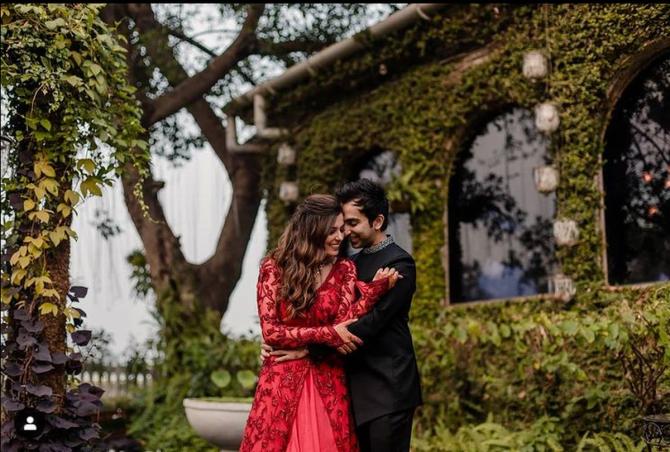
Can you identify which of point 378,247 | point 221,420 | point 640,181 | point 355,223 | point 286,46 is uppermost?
point 286,46

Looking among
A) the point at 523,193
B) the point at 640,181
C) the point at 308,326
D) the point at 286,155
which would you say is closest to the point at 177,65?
the point at 286,155

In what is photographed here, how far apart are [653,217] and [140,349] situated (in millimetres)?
6977

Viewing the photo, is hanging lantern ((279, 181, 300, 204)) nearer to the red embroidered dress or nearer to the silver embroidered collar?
the silver embroidered collar

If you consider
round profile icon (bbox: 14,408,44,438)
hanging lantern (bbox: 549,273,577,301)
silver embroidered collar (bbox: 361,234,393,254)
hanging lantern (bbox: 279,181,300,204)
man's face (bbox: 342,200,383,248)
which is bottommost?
round profile icon (bbox: 14,408,44,438)

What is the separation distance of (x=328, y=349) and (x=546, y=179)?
356 cm

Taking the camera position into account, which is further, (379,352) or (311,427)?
(379,352)

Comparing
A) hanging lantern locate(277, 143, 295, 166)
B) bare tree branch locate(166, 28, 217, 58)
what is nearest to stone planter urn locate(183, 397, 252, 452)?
hanging lantern locate(277, 143, 295, 166)

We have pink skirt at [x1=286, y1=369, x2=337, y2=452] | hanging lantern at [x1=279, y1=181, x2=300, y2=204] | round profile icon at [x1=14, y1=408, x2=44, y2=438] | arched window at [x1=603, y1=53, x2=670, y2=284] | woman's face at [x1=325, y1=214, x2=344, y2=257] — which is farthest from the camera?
hanging lantern at [x1=279, y1=181, x2=300, y2=204]

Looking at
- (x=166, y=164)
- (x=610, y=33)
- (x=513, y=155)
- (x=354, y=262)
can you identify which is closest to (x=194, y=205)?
(x=166, y=164)

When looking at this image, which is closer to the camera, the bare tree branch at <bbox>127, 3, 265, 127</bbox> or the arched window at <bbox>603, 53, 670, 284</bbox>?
the arched window at <bbox>603, 53, 670, 284</bbox>

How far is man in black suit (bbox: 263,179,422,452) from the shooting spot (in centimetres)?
399

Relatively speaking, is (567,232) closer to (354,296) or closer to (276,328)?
(354,296)

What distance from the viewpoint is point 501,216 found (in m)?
8.03

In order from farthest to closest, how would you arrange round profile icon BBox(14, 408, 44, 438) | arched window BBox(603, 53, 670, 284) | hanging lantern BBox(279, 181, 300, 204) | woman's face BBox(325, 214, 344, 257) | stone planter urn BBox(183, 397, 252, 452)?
1. hanging lantern BBox(279, 181, 300, 204)
2. arched window BBox(603, 53, 670, 284)
3. stone planter urn BBox(183, 397, 252, 452)
4. round profile icon BBox(14, 408, 44, 438)
5. woman's face BBox(325, 214, 344, 257)
